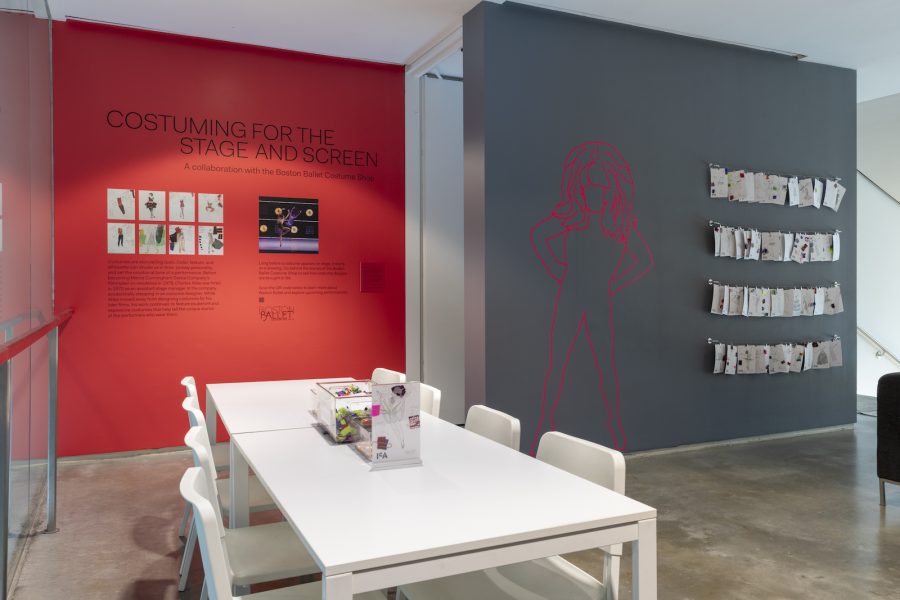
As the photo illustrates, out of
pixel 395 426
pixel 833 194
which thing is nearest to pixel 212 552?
pixel 395 426

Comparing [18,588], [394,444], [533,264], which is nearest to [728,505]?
[533,264]

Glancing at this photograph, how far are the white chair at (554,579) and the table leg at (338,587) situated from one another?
2.07 feet

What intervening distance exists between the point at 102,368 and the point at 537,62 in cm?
379

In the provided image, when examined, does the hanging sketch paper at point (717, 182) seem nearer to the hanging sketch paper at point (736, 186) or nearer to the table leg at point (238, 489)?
the hanging sketch paper at point (736, 186)

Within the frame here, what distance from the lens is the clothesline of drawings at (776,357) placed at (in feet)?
17.3

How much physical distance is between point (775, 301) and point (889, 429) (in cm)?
183

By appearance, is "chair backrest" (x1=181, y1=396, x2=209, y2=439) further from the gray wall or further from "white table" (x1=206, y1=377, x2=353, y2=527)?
the gray wall

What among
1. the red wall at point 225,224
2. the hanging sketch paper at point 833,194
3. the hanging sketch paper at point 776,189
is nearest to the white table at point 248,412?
the red wall at point 225,224

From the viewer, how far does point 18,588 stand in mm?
2840

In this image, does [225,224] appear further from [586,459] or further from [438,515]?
[438,515]

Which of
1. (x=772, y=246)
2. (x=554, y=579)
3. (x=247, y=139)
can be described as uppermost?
(x=247, y=139)

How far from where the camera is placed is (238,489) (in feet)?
8.16

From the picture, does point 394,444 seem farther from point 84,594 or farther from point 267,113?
point 267,113

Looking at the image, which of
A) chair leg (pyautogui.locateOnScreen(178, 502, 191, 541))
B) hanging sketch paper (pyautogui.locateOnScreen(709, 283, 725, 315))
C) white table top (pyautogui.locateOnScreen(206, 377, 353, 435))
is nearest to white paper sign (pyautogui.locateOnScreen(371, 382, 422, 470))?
white table top (pyautogui.locateOnScreen(206, 377, 353, 435))
